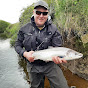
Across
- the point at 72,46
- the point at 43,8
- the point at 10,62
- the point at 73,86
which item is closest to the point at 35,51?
the point at 43,8

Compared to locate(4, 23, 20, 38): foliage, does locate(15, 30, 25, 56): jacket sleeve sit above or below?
above

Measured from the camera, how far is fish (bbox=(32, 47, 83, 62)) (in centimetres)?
274

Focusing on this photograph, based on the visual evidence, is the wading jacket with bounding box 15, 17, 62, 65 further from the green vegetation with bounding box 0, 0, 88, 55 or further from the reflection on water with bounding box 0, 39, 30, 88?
the reflection on water with bounding box 0, 39, 30, 88

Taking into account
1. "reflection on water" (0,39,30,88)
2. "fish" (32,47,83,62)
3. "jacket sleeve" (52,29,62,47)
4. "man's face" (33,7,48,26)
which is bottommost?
"reflection on water" (0,39,30,88)

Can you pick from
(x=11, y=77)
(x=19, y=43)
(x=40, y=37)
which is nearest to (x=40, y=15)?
(x=40, y=37)

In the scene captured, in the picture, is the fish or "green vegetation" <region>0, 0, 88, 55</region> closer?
the fish

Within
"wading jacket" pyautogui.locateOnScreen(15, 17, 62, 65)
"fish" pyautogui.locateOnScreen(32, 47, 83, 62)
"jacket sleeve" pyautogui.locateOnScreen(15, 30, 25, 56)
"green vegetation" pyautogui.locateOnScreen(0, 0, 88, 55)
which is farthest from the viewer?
"green vegetation" pyautogui.locateOnScreen(0, 0, 88, 55)

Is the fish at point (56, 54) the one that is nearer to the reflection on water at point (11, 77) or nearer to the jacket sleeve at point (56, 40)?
the jacket sleeve at point (56, 40)

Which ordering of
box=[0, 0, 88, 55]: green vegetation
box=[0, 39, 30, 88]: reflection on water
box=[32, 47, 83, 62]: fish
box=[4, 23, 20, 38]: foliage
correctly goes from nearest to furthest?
1. box=[32, 47, 83, 62]: fish
2. box=[0, 0, 88, 55]: green vegetation
3. box=[0, 39, 30, 88]: reflection on water
4. box=[4, 23, 20, 38]: foliage

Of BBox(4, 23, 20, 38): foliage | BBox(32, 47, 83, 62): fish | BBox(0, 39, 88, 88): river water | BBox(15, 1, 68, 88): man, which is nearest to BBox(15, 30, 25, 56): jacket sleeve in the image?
BBox(15, 1, 68, 88): man

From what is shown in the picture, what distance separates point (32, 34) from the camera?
3039 mm

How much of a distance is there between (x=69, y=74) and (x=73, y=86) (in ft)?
3.22

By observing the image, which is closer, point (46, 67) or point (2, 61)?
point (46, 67)

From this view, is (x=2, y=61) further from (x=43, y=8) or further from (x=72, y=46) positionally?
(x=43, y=8)
